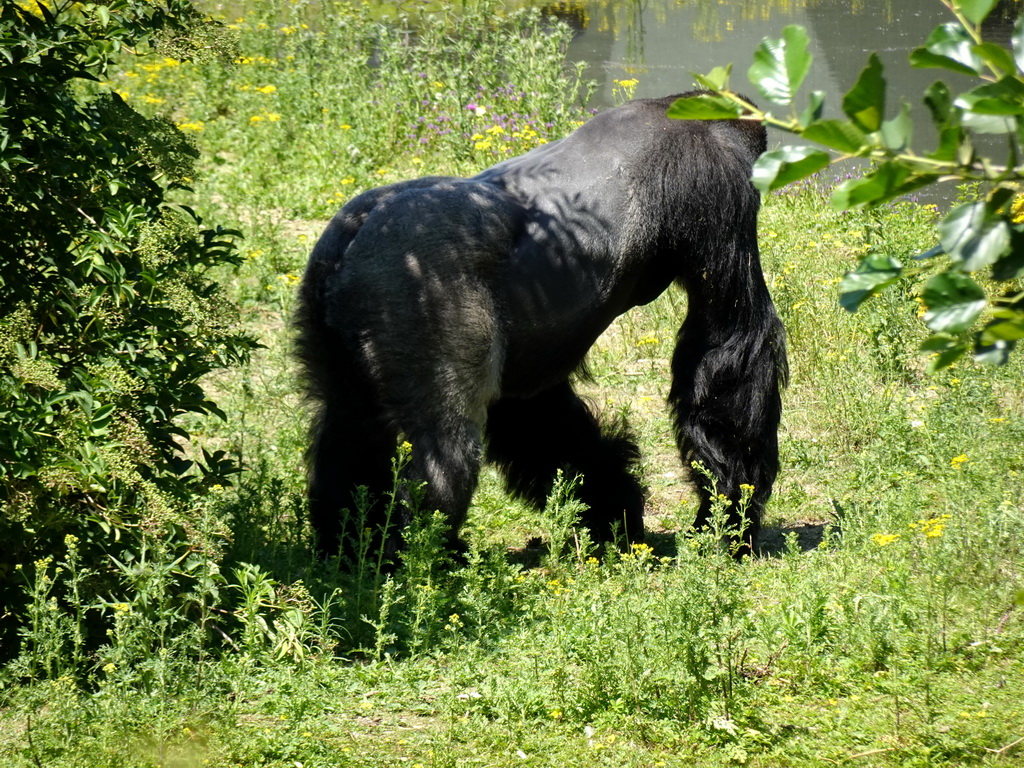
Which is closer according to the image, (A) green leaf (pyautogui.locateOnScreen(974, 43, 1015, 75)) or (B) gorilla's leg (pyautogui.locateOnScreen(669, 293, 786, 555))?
(A) green leaf (pyautogui.locateOnScreen(974, 43, 1015, 75))

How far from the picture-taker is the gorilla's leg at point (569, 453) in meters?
5.12

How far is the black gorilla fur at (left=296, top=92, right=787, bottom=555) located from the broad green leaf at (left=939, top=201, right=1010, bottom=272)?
9.19 ft

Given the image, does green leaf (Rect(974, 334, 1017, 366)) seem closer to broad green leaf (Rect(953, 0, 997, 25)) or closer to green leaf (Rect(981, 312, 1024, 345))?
green leaf (Rect(981, 312, 1024, 345))

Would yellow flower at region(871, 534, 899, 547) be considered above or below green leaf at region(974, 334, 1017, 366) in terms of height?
below

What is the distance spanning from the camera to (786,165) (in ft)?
4.51

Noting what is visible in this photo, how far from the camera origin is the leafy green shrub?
329cm

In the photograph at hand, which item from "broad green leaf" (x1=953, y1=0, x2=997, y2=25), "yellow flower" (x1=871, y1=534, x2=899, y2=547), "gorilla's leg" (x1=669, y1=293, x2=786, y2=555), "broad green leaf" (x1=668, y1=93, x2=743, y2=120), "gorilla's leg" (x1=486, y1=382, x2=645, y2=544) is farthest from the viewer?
"gorilla's leg" (x1=486, y1=382, x2=645, y2=544)

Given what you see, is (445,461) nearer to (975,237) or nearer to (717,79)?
(717,79)

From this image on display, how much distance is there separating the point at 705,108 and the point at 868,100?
0.19 metres

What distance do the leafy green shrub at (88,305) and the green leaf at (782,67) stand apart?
95.4 inches

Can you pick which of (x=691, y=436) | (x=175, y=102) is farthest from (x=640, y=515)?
(x=175, y=102)

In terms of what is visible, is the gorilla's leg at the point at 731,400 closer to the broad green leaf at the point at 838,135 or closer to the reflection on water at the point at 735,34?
the broad green leaf at the point at 838,135

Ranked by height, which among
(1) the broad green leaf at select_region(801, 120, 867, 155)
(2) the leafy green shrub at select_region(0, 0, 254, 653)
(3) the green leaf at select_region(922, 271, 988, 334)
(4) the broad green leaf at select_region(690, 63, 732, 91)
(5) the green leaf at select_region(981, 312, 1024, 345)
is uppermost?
(4) the broad green leaf at select_region(690, 63, 732, 91)

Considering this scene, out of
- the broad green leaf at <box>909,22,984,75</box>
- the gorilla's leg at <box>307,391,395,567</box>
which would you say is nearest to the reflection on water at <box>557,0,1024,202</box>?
the gorilla's leg at <box>307,391,395,567</box>
